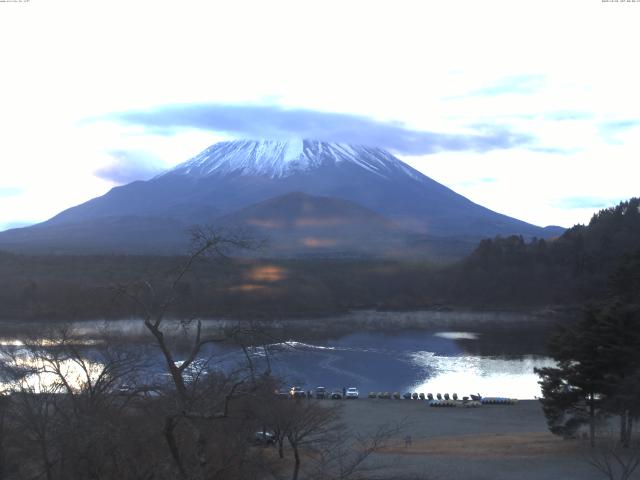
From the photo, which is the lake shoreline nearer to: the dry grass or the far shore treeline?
the far shore treeline

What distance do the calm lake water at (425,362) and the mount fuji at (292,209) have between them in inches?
741

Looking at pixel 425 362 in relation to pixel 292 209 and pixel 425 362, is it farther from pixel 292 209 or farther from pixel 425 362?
pixel 292 209

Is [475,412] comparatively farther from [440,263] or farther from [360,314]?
[440,263]

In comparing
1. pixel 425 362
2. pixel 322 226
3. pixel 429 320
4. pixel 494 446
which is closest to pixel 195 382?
pixel 494 446

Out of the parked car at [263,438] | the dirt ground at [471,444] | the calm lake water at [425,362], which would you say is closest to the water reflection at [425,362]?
the calm lake water at [425,362]

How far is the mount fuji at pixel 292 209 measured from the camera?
55.2 meters

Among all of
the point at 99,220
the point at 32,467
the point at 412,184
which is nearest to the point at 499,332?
the point at 32,467

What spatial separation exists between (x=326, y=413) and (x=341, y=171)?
7835 cm

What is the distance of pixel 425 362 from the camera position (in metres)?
23.9

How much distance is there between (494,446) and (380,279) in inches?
1007

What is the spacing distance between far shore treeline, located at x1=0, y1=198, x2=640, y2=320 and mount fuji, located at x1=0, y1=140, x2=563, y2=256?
9952mm

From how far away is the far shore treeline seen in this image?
1962 centimetres

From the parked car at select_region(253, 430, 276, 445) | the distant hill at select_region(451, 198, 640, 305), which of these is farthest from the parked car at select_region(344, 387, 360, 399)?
the distant hill at select_region(451, 198, 640, 305)

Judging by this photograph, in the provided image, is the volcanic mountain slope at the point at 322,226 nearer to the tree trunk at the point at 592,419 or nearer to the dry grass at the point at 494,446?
the dry grass at the point at 494,446
